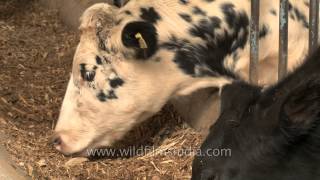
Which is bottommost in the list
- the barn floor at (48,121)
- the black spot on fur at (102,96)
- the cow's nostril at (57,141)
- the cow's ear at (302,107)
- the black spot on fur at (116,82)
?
the barn floor at (48,121)

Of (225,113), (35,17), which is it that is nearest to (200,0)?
(225,113)

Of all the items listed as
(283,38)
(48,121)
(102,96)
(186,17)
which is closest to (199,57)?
(186,17)

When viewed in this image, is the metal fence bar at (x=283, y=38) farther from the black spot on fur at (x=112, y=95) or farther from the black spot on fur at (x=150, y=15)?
the black spot on fur at (x=112, y=95)

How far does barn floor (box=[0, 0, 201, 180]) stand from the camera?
3.87 meters

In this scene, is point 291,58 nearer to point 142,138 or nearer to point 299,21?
point 299,21

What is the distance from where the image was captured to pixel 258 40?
12.1 ft

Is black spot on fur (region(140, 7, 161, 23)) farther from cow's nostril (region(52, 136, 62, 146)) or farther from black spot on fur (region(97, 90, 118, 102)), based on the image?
cow's nostril (region(52, 136, 62, 146))

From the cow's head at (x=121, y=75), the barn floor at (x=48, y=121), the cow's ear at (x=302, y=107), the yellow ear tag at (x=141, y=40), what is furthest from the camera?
the barn floor at (x=48, y=121)

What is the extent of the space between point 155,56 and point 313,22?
0.82 meters

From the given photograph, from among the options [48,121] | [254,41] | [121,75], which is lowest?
[48,121]

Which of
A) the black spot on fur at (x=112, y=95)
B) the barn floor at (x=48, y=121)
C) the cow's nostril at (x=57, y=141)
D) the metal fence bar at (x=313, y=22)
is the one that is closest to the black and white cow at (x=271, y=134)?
the metal fence bar at (x=313, y=22)

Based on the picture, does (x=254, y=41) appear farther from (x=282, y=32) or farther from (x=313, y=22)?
(x=313, y=22)

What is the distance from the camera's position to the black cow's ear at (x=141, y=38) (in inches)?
138

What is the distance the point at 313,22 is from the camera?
3617 mm
